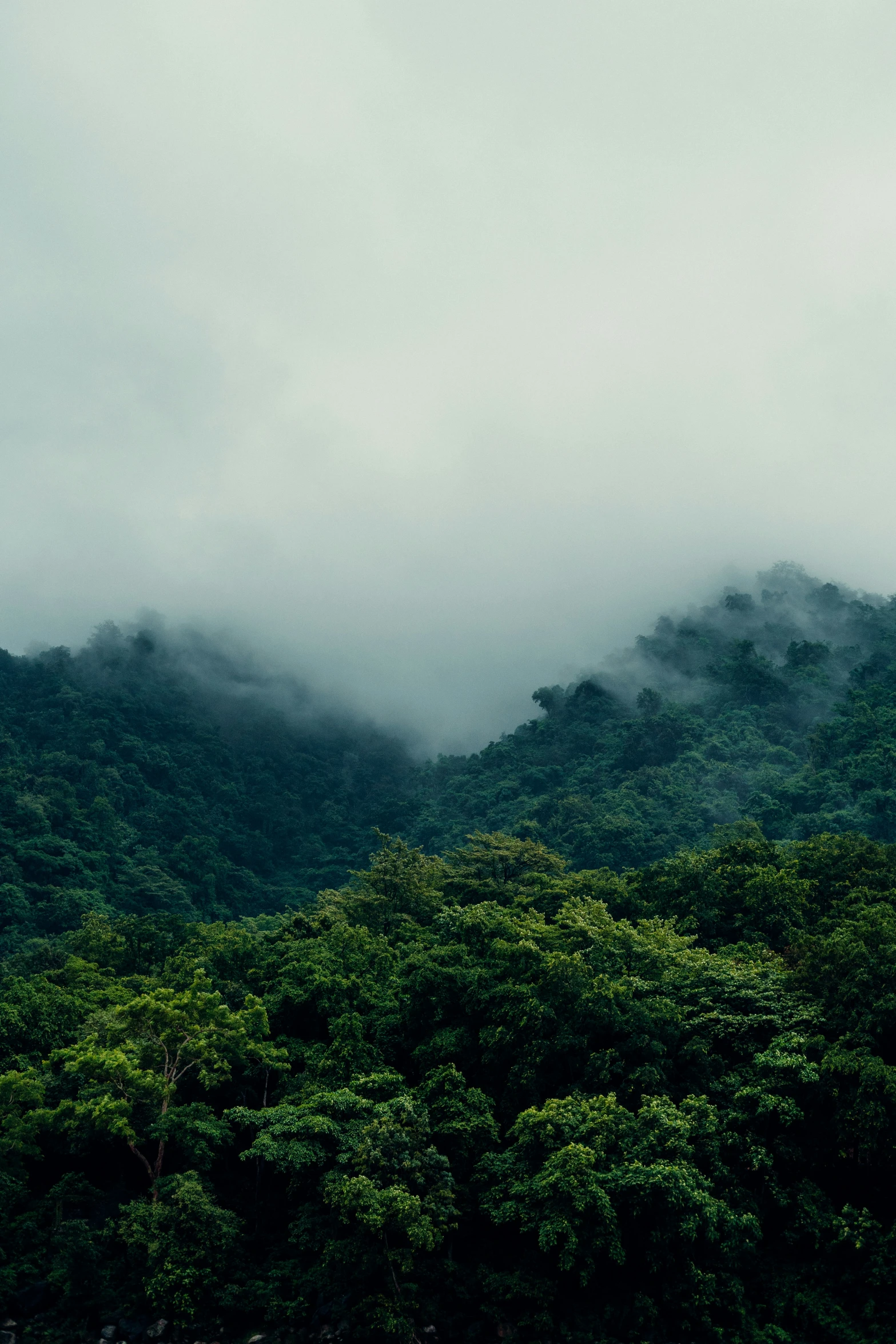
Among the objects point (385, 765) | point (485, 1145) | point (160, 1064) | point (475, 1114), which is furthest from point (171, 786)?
point (485, 1145)

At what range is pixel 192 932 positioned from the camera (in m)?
33.5

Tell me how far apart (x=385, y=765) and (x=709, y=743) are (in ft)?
132

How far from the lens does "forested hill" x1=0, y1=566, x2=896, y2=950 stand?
198 feet

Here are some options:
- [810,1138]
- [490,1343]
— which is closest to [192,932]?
[490,1343]

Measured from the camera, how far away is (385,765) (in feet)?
343

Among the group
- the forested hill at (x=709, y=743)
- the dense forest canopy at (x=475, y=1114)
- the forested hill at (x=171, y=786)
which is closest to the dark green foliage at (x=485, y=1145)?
the dense forest canopy at (x=475, y=1114)

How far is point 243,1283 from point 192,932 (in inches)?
605

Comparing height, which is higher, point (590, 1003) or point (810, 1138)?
point (590, 1003)

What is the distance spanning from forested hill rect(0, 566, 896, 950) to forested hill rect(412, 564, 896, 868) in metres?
0.20

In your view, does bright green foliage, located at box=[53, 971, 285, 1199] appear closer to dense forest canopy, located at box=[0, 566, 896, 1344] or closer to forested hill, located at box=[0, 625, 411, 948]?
dense forest canopy, located at box=[0, 566, 896, 1344]

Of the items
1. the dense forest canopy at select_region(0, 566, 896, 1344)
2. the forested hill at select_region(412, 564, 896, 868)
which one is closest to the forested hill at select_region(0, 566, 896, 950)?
the forested hill at select_region(412, 564, 896, 868)

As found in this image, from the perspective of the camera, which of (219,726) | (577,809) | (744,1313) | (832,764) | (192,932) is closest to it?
(744,1313)

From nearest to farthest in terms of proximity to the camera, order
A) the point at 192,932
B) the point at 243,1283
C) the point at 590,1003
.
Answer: the point at 243,1283 < the point at 590,1003 < the point at 192,932

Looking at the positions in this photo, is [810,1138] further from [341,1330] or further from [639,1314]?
[341,1330]
